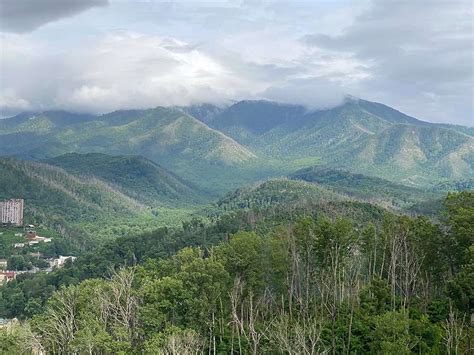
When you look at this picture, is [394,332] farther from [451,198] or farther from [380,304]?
[451,198]

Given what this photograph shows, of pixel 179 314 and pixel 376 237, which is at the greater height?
pixel 376 237

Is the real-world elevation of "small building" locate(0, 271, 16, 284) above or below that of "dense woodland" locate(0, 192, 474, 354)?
below

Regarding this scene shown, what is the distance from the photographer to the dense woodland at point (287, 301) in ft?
156

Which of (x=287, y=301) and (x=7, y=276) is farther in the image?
(x=7, y=276)

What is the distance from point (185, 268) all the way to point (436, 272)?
88.3 feet

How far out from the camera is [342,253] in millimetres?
58625

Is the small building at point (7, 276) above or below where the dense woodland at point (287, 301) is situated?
below

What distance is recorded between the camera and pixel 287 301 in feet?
208

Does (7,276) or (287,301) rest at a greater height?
(287,301)

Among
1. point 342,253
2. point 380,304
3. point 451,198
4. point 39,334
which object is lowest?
point 39,334

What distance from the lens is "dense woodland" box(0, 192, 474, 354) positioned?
4759 centimetres

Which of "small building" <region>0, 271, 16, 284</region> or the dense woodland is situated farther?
"small building" <region>0, 271, 16, 284</region>

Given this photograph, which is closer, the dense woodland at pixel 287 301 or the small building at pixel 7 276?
the dense woodland at pixel 287 301

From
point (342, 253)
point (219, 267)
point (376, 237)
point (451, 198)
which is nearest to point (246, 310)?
point (219, 267)
